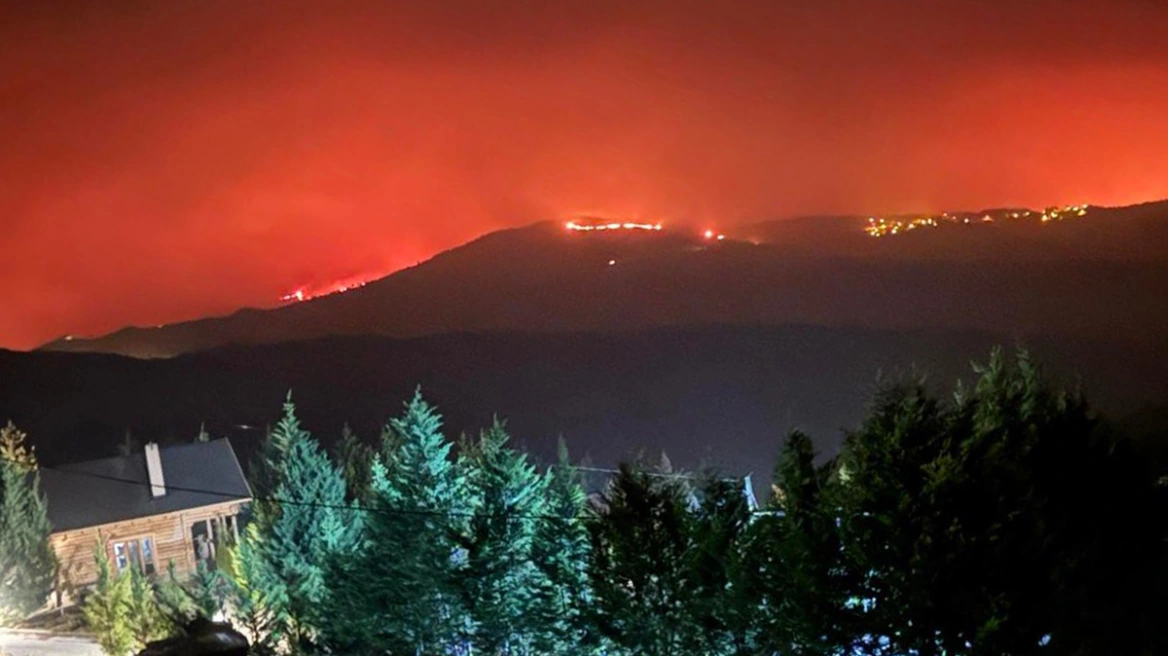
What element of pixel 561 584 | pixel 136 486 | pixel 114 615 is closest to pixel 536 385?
pixel 136 486

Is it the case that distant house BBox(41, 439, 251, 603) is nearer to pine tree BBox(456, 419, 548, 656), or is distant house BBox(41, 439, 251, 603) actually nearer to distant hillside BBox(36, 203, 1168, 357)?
pine tree BBox(456, 419, 548, 656)

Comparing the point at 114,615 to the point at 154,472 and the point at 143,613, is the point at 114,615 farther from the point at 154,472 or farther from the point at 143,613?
the point at 154,472

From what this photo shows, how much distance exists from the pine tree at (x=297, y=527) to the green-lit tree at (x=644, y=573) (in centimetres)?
1065

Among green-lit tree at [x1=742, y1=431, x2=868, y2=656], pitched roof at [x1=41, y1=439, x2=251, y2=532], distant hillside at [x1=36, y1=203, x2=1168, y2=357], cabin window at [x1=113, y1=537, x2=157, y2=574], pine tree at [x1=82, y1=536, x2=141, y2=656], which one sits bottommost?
cabin window at [x1=113, y1=537, x2=157, y2=574]


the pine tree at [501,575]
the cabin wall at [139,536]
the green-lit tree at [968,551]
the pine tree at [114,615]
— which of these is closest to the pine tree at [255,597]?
the pine tree at [114,615]

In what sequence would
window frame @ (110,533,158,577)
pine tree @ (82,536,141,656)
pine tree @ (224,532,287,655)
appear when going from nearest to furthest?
pine tree @ (224,532,287,655), pine tree @ (82,536,141,656), window frame @ (110,533,158,577)

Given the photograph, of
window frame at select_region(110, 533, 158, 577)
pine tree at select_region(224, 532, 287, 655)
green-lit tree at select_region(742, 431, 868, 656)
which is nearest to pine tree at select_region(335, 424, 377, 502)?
window frame at select_region(110, 533, 158, 577)

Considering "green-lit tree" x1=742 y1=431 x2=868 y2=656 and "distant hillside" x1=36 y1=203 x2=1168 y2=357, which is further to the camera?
"distant hillside" x1=36 y1=203 x2=1168 y2=357

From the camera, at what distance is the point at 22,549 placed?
115ft

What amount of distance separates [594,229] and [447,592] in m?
123

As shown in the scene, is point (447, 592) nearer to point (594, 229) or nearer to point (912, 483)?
point (912, 483)

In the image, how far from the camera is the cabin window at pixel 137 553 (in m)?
38.8

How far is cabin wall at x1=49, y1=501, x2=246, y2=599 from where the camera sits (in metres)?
38.6

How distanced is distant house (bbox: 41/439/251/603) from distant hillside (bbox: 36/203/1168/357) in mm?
56154
